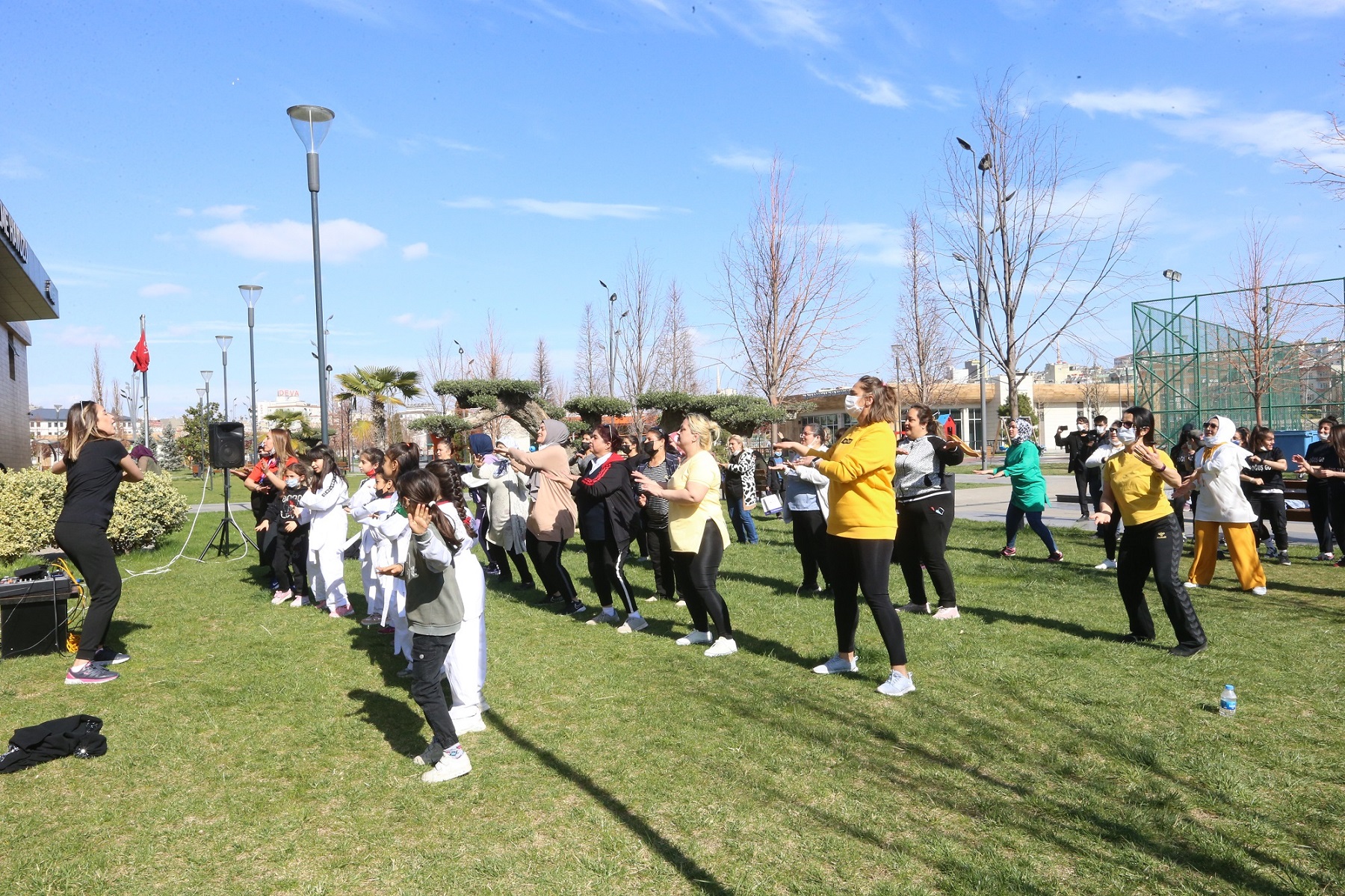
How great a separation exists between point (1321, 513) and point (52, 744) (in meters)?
12.5

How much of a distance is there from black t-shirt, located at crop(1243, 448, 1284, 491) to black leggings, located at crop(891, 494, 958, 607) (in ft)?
16.2

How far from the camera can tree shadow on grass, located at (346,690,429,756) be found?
15.8 ft

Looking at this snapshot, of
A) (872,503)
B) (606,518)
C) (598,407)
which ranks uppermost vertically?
(598,407)

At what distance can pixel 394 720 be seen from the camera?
17.3 feet

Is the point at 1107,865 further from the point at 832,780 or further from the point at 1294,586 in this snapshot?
the point at 1294,586

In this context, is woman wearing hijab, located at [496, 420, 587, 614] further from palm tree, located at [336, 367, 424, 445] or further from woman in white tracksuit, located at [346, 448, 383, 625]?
palm tree, located at [336, 367, 424, 445]

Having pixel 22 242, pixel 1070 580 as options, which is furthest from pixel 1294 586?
pixel 22 242

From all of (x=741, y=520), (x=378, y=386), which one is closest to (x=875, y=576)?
(x=741, y=520)

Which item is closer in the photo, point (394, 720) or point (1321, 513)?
point (394, 720)

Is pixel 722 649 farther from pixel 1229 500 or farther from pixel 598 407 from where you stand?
pixel 598 407

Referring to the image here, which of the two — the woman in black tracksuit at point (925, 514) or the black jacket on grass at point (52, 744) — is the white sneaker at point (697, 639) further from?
the black jacket on grass at point (52, 744)

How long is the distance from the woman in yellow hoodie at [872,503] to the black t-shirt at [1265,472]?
23.1 feet

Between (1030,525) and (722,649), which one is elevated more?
(1030,525)

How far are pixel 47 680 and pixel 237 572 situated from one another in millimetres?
5299
